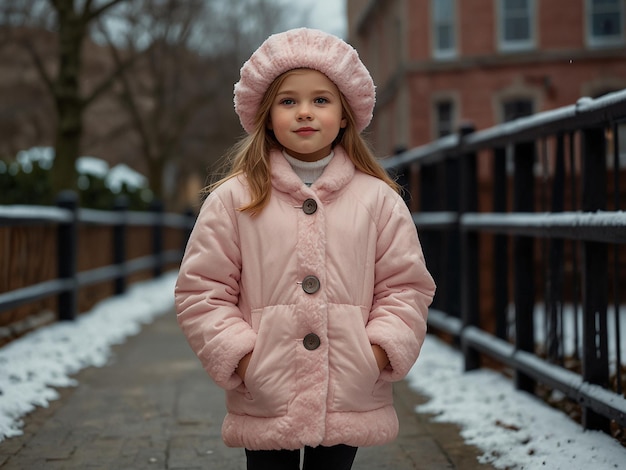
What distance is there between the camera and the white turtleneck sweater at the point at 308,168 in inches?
124

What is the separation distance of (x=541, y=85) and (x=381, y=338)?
987 inches

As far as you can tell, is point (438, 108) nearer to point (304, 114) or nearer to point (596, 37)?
point (596, 37)

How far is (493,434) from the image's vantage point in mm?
4590

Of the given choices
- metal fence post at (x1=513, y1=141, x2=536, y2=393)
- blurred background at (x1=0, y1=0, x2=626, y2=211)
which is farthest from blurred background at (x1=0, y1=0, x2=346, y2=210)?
metal fence post at (x1=513, y1=141, x2=536, y2=393)

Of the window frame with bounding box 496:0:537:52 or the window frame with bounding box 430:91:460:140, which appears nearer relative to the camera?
the window frame with bounding box 496:0:537:52

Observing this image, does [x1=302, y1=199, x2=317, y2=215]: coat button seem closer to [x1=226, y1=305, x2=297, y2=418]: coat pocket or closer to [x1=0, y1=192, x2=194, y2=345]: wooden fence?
[x1=226, y1=305, x2=297, y2=418]: coat pocket

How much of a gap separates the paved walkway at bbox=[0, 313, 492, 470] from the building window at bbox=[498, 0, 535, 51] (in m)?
22.3

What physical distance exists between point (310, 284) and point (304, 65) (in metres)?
0.64

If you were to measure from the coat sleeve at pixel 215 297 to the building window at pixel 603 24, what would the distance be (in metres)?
25.2

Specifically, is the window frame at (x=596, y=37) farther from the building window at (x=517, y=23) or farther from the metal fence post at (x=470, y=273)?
the metal fence post at (x=470, y=273)

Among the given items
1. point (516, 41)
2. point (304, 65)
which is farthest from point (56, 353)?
point (516, 41)

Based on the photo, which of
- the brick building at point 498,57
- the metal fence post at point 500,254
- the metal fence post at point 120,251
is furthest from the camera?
the brick building at point 498,57

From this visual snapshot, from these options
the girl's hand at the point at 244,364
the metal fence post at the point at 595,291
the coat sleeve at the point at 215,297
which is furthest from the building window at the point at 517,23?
the girl's hand at the point at 244,364

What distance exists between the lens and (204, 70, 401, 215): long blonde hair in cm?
304
